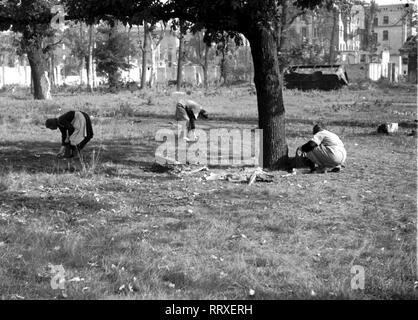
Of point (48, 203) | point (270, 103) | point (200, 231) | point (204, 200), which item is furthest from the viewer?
point (270, 103)

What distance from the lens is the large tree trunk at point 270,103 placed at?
1128 cm

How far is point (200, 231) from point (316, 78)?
134 feet

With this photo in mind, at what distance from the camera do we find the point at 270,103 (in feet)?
37.6

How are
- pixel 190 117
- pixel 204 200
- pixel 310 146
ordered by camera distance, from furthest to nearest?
pixel 190 117
pixel 310 146
pixel 204 200

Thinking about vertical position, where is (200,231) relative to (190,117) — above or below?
below

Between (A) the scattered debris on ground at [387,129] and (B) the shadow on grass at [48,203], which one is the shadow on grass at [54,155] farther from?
(A) the scattered debris on ground at [387,129]

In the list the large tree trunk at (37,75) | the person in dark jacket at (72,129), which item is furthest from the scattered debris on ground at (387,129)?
the large tree trunk at (37,75)

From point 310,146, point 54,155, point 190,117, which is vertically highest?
point 190,117

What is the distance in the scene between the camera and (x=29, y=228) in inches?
268

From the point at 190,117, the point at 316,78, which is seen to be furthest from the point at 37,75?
the point at 316,78

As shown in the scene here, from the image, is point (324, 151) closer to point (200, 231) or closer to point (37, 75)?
point (200, 231)

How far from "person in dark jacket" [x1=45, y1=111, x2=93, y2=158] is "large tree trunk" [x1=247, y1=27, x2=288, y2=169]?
357cm
